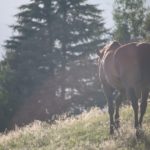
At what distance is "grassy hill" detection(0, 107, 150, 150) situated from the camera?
29.1 feet

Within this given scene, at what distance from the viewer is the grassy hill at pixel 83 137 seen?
8883 mm

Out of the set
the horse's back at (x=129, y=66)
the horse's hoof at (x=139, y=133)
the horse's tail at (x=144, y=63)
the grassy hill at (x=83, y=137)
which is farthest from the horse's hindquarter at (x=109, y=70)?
the horse's hoof at (x=139, y=133)

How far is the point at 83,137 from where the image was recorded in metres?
10.2

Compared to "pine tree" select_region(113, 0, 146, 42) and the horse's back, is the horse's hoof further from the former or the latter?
"pine tree" select_region(113, 0, 146, 42)

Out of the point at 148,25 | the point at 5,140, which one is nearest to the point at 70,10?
the point at 148,25

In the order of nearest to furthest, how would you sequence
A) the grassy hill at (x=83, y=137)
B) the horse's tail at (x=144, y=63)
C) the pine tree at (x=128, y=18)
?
the horse's tail at (x=144, y=63) < the grassy hill at (x=83, y=137) < the pine tree at (x=128, y=18)

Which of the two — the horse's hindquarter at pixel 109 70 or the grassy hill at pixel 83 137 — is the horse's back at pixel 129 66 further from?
the grassy hill at pixel 83 137

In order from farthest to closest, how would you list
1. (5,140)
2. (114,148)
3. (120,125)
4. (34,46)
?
(34,46)
(5,140)
(120,125)
(114,148)

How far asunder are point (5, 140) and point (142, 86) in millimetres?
4147

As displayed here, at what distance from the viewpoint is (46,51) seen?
50312mm

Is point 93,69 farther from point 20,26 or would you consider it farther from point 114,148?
point 114,148

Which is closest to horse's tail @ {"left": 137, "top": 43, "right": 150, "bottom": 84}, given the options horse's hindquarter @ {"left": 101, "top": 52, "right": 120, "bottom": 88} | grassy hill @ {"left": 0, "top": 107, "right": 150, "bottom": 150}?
horse's hindquarter @ {"left": 101, "top": 52, "right": 120, "bottom": 88}

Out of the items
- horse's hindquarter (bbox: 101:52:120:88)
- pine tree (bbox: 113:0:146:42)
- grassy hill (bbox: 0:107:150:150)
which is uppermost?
pine tree (bbox: 113:0:146:42)

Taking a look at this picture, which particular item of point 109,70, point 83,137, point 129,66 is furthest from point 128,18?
point 129,66
